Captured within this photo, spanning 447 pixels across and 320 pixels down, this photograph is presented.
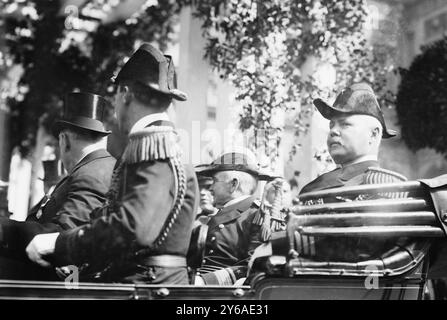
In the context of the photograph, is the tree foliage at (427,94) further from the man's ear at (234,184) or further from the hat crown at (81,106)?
the hat crown at (81,106)

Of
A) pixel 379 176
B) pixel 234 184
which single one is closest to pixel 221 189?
pixel 234 184

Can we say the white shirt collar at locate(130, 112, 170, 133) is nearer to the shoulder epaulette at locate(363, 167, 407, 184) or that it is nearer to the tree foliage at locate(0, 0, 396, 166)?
the tree foliage at locate(0, 0, 396, 166)

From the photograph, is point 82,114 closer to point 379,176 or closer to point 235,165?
point 235,165

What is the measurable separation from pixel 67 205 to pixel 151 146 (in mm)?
505

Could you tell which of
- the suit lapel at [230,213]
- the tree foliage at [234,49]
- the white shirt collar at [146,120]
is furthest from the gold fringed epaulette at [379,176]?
the white shirt collar at [146,120]

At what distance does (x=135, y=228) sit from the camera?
5.67ft

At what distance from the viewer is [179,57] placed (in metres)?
2.55

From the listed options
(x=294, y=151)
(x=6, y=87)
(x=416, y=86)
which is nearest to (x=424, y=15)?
(x=416, y=86)

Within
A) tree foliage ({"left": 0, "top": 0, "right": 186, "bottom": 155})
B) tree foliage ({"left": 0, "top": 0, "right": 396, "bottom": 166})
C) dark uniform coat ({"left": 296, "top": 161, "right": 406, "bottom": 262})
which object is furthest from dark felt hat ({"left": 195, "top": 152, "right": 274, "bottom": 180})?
tree foliage ({"left": 0, "top": 0, "right": 186, "bottom": 155})

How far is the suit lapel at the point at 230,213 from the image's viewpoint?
256cm

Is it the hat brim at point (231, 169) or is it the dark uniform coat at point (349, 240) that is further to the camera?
the hat brim at point (231, 169)

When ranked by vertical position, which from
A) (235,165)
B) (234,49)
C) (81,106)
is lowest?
(235,165)

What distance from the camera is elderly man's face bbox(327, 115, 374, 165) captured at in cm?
244

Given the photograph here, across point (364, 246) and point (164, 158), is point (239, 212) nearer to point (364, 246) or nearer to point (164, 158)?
point (364, 246)
